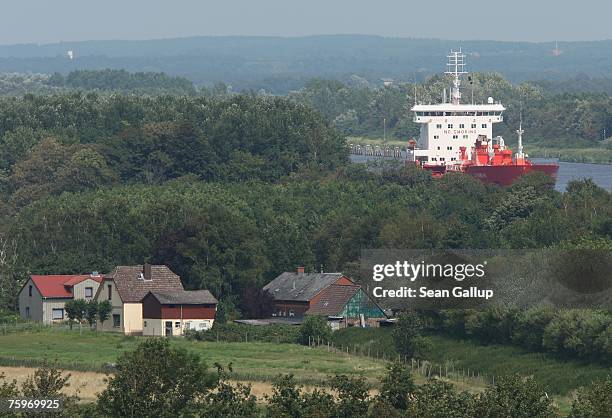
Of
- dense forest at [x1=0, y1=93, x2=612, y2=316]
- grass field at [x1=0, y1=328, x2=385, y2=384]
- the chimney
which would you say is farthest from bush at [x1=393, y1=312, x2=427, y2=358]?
the chimney

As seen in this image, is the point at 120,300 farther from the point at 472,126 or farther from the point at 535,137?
the point at 535,137

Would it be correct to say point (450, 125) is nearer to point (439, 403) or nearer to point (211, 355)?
point (211, 355)

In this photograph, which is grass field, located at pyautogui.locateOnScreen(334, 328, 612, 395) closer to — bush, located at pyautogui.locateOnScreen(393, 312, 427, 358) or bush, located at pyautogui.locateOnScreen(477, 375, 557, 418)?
bush, located at pyautogui.locateOnScreen(393, 312, 427, 358)

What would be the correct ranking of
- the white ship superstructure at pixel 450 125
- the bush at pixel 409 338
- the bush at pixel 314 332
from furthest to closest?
the white ship superstructure at pixel 450 125 < the bush at pixel 314 332 < the bush at pixel 409 338

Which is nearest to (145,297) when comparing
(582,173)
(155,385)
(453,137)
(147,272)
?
(147,272)

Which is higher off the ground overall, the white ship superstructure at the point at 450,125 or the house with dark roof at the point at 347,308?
the white ship superstructure at the point at 450,125

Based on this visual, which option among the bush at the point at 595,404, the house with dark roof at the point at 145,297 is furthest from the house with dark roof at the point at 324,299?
the bush at the point at 595,404

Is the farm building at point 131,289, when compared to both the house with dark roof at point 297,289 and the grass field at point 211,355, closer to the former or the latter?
the grass field at point 211,355
